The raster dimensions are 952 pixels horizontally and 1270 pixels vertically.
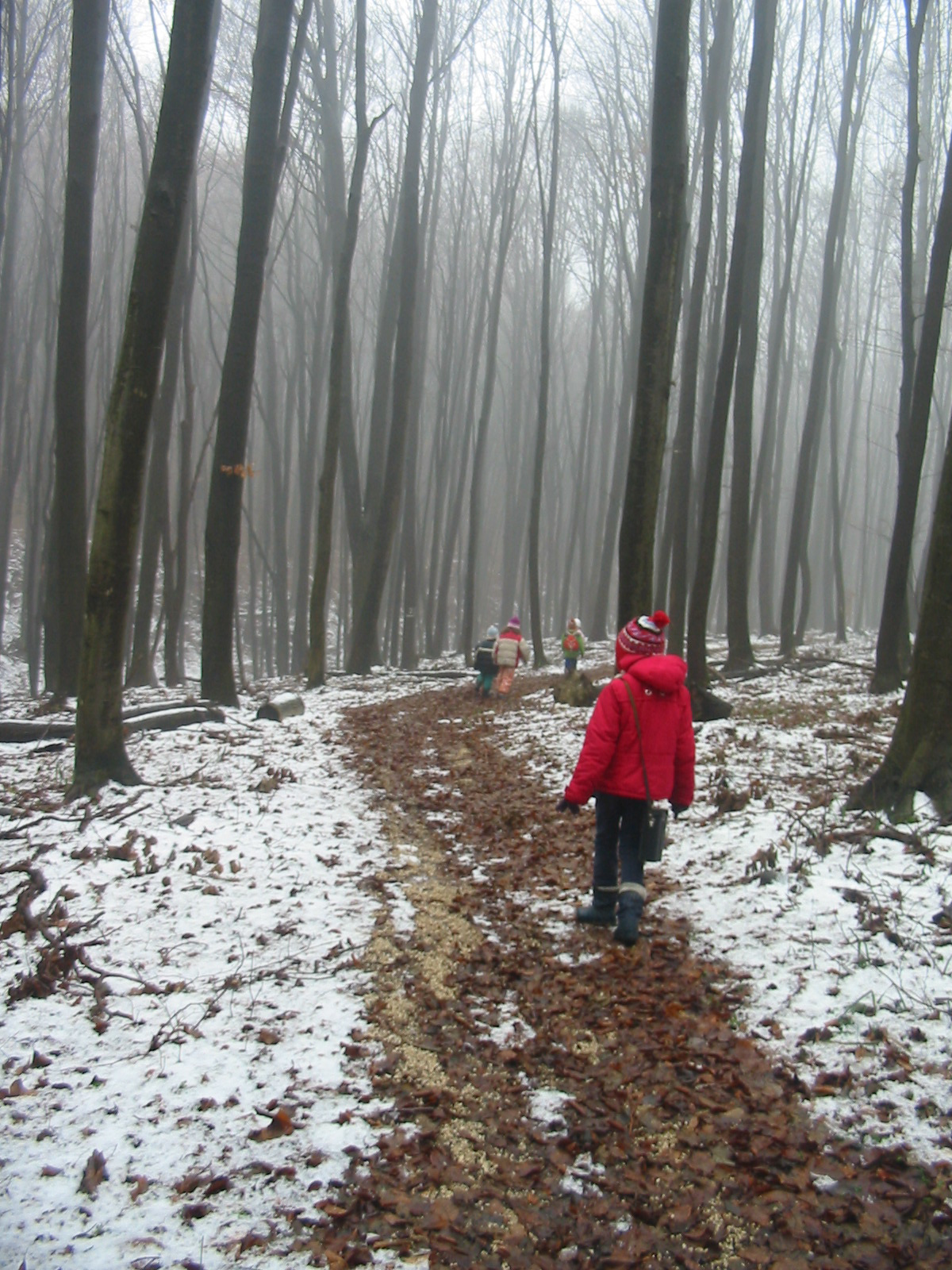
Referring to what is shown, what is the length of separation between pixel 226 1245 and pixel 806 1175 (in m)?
1.93

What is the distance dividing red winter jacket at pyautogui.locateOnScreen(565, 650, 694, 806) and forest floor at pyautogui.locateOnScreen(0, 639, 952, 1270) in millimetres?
920

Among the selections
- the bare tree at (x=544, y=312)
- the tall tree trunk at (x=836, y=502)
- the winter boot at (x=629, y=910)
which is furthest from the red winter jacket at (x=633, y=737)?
the tall tree trunk at (x=836, y=502)

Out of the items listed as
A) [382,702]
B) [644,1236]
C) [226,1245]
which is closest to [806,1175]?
[644,1236]

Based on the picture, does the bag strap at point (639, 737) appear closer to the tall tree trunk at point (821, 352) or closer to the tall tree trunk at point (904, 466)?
the tall tree trunk at point (904, 466)

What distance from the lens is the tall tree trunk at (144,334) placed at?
6.93m

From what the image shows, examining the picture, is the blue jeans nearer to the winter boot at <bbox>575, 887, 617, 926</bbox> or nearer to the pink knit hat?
the winter boot at <bbox>575, 887, 617, 926</bbox>

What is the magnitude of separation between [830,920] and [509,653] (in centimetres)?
1012

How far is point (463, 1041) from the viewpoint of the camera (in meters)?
3.86

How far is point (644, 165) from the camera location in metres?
22.8

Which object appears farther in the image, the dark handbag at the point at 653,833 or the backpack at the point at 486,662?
the backpack at the point at 486,662

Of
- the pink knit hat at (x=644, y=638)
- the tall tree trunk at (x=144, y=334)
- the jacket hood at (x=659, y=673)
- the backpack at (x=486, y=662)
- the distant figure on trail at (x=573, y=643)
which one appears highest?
the tall tree trunk at (x=144, y=334)

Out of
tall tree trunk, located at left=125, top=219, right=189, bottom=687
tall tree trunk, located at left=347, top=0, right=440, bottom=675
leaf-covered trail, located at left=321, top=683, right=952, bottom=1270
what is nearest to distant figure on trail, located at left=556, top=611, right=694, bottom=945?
leaf-covered trail, located at left=321, top=683, right=952, bottom=1270

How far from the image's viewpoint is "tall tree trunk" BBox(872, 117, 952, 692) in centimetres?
1077

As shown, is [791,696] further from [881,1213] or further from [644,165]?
[644,165]
